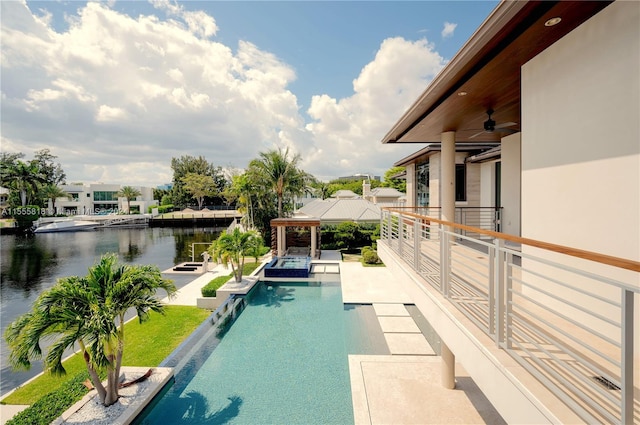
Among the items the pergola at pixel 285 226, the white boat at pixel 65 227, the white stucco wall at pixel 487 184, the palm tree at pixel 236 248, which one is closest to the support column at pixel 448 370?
the white stucco wall at pixel 487 184

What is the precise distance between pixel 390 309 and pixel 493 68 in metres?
10.1

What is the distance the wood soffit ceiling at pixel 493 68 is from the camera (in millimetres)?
→ 3320

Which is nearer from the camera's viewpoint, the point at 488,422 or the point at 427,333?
the point at 488,422

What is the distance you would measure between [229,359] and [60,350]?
4438mm

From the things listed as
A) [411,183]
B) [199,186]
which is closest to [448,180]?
[411,183]

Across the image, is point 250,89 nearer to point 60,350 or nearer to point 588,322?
point 60,350

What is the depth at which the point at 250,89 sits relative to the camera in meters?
19.5

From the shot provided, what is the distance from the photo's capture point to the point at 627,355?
168 cm

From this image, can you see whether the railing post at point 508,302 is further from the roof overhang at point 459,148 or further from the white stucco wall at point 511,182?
the roof overhang at point 459,148

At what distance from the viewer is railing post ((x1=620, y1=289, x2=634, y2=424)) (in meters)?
1.68

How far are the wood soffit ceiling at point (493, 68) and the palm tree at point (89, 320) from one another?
26.0 feet

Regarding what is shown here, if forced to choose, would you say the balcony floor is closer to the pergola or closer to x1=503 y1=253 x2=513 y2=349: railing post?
x1=503 y1=253 x2=513 y2=349: railing post

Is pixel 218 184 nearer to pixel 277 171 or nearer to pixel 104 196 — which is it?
pixel 104 196

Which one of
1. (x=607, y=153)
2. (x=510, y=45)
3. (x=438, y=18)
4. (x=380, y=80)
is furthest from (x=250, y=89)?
(x=607, y=153)
